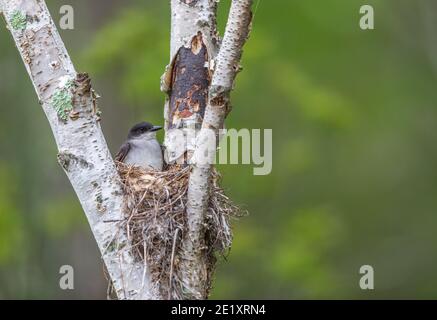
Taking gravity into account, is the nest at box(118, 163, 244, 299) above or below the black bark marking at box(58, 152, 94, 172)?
below

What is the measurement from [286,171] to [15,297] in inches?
188

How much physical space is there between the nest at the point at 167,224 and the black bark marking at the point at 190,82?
1.61 feet

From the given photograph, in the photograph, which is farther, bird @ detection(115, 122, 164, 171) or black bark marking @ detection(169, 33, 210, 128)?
bird @ detection(115, 122, 164, 171)

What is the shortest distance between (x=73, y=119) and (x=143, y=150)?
86.7 inches

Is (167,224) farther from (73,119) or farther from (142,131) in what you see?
(142,131)

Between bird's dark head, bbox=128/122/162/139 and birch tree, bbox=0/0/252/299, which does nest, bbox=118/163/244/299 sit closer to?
birch tree, bbox=0/0/252/299

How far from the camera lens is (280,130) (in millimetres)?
14234

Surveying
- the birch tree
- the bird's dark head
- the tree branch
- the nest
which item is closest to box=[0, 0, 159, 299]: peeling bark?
the birch tree

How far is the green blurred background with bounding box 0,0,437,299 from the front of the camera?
512 inches

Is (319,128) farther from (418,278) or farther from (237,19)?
(237,19)

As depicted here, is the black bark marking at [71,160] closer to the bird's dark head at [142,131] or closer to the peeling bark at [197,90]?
the peeling bark at [197,90]

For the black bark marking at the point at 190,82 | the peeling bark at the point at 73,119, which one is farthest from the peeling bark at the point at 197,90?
the peeling bark at the point at 73,119

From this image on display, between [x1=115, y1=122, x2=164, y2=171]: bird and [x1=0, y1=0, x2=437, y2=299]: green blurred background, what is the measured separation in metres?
3.87

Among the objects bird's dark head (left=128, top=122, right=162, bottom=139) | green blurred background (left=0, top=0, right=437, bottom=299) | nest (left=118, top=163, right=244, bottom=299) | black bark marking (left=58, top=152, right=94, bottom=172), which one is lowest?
nest (left=118, top=163, right=244, bottom=299)
